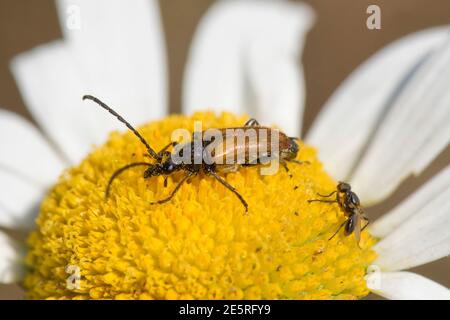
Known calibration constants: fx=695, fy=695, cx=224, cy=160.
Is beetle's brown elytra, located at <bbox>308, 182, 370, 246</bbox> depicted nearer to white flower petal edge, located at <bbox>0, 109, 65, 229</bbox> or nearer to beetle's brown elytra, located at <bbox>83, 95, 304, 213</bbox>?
beetle's brown elytra, located at <bbox>83, 95, 304, 213</bbox>

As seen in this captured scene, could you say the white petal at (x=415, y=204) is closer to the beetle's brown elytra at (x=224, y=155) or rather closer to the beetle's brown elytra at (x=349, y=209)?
the beetle's brown elytra at (x=349, y=209)

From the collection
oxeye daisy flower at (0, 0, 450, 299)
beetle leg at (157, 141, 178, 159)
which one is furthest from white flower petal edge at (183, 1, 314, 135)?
beetle leg at (157, 141, 178, 159)

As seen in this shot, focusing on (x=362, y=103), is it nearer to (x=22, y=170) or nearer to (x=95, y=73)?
(x=95, y=73)

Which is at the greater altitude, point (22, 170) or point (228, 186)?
point (22, 170)

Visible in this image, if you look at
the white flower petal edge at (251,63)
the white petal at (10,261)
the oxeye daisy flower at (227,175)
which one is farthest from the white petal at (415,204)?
the white petal at (10,261)

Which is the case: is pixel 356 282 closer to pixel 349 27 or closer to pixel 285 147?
pixel 285 147

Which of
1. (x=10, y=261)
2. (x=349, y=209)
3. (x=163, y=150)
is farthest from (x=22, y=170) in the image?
(x=349, y=209)
